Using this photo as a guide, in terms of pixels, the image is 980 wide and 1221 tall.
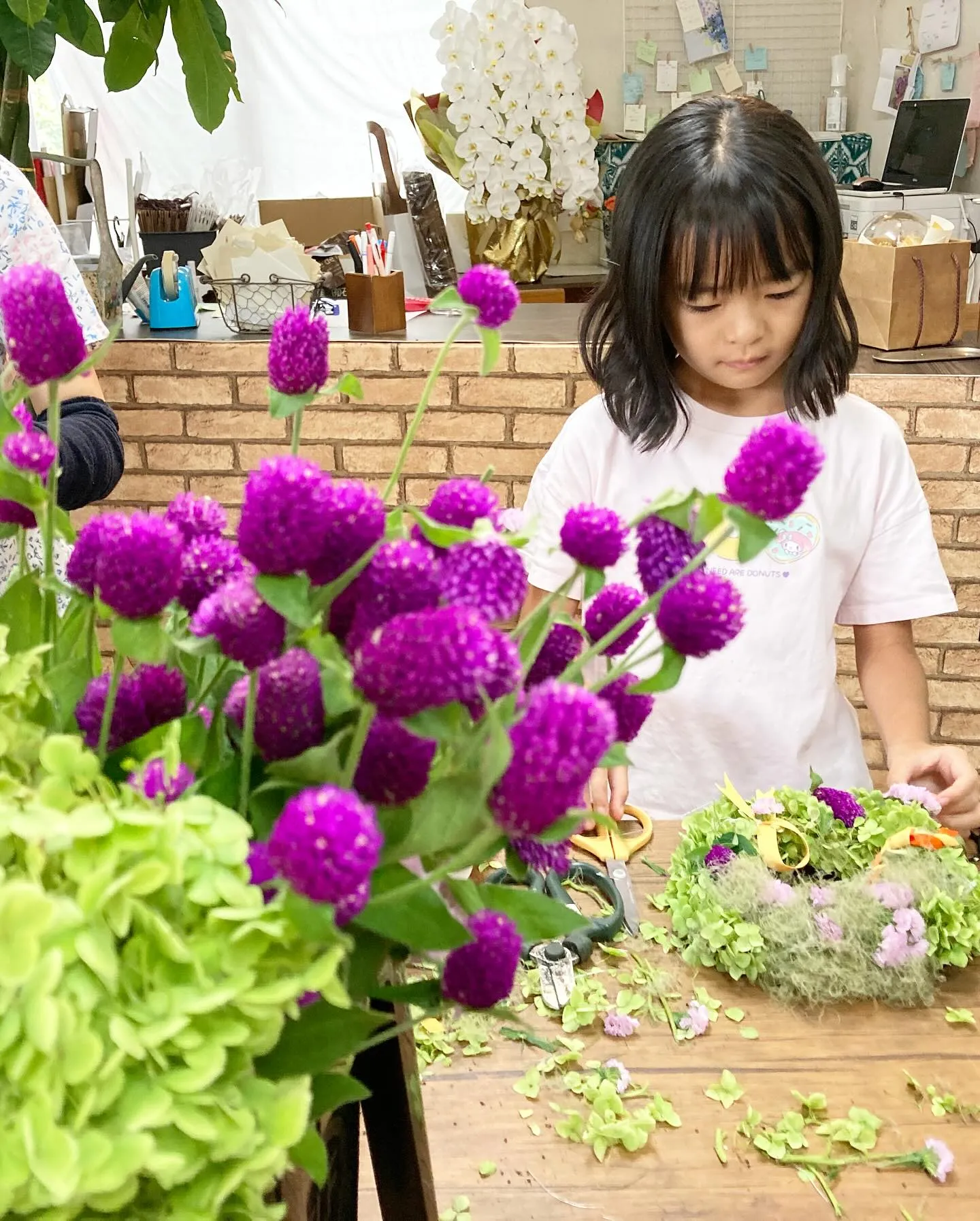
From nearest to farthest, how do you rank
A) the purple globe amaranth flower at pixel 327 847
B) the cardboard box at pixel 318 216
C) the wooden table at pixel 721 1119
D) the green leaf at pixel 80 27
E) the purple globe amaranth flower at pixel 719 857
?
the purple globe amaranth flower at pixel 327 847 → the wooden table at pixel 721 1119 → the purple globe amaranth flower at pixel 719 857 → the green leaf at pixel 80 27 → the cardboard box at pixel 318 216

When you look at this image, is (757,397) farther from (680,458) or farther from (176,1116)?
(176,1116)

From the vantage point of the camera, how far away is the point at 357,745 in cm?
30

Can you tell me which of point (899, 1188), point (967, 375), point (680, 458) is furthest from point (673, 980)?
point (967, 375)

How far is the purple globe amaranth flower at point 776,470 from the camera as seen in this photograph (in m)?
0.31

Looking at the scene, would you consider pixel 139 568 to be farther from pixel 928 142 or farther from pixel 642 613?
pixel 928 142

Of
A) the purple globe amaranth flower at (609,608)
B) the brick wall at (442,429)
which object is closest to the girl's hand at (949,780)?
the purple globe amaranth flower at (609,608)

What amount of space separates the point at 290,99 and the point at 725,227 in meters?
3.24

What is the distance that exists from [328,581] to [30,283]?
130mm

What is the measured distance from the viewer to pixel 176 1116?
26cm

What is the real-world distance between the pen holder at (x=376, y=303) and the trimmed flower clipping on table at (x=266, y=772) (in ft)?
5.56

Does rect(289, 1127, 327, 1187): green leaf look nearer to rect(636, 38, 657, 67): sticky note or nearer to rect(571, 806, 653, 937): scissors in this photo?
rect(571, 806, 653, 937): scissors

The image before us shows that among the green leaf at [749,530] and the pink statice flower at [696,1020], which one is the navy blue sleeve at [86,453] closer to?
the pink statice flower at [696,1020]

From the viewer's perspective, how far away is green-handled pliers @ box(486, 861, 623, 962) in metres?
0.85

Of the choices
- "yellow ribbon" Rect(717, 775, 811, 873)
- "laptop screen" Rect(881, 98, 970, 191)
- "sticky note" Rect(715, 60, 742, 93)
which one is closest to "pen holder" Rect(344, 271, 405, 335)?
"yellow ribbon" Rect(717, 775, 811, 873)
